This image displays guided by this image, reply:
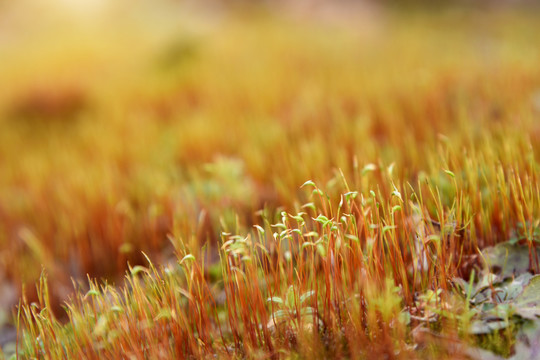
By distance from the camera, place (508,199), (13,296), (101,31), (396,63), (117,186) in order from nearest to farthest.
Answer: (508,199), (13,296), (117,186), (396,63), (101,31)

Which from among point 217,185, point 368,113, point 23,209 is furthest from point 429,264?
point 23,209

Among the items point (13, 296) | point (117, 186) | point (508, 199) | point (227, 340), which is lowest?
point (13, 296)

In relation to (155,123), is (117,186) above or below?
below

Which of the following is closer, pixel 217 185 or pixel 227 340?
pixel 227 340

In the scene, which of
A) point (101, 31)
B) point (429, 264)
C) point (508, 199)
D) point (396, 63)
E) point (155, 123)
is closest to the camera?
point (429, 264)

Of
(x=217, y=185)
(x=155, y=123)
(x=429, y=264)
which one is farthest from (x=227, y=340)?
(x=155, y=123)

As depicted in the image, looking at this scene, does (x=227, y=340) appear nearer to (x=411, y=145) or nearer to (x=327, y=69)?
(x=411, y=145)

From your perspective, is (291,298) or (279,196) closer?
(291,298)
